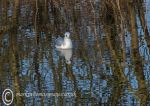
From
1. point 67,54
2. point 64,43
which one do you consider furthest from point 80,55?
point 64,43

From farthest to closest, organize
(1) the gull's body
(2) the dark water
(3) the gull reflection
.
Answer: (1) the gull's body, (3) the gull reflection, (2) the dark water

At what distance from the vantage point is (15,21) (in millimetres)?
8117

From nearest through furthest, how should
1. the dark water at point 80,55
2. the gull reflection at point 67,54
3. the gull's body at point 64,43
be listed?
1. the dark water at point 80,55
2. the gull reflection at point 67,54
3. the gull's body at point 64,43

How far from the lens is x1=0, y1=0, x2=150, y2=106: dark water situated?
5.05m

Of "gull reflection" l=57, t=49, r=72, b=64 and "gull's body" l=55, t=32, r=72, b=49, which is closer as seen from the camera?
"gull reflection" l=57, t=49, r=72, b=64

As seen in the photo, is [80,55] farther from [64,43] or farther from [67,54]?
[64,43]

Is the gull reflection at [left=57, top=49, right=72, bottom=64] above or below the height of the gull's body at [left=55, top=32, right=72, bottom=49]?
below

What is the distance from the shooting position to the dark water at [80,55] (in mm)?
5047

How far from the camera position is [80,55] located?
6.10 m

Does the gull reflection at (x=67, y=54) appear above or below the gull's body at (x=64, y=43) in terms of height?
below

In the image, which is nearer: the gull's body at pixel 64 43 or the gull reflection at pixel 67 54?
the gull reflection at pixel 67 54

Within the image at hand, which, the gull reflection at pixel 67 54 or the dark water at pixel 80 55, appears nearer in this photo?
the dark water at pixel 80 55

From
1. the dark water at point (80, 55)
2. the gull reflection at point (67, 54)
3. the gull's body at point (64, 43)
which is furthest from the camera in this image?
the gull's body at point (64, 43)

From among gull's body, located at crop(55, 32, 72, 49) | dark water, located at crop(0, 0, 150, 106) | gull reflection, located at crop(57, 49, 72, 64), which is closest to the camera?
dark water, located at crop(0, 0, 150, 106)
